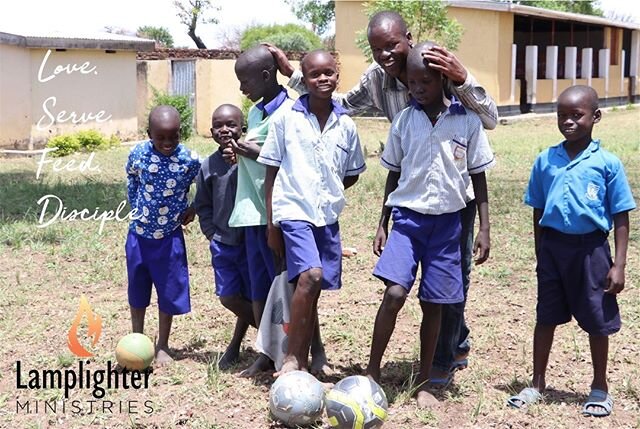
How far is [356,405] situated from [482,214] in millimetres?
1088

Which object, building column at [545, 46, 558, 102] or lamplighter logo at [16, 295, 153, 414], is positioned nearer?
lamplighter logo at [16, 295, 153, 414]

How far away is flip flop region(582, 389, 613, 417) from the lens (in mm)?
4039

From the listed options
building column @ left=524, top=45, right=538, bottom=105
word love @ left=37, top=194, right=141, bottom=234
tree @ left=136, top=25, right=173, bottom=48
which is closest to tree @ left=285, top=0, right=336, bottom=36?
tree @ left=136, top=25, right=173, bottom=48

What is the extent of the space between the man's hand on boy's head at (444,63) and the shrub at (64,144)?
12.9 m

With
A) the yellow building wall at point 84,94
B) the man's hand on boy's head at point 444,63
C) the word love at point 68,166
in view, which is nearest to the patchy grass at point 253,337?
the man's hand on boy's head at point 444,63

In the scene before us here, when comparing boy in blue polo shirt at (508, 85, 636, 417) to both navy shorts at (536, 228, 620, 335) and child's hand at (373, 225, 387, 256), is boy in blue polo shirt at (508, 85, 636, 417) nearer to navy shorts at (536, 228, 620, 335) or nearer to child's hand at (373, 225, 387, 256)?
navy shorts at (536, 228, 620, 335)

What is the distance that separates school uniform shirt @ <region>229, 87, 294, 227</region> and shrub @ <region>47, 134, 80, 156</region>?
12016 millimetres

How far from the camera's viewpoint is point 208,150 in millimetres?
16172

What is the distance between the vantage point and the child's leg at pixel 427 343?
164 inches

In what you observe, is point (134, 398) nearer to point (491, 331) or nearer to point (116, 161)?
point (491, 331)

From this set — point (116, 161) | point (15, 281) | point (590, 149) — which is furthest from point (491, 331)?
point (116, 161)

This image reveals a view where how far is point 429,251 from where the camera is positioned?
13.5 ft

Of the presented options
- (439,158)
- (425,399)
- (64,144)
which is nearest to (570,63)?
(64,144)

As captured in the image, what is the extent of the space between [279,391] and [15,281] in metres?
3.48
